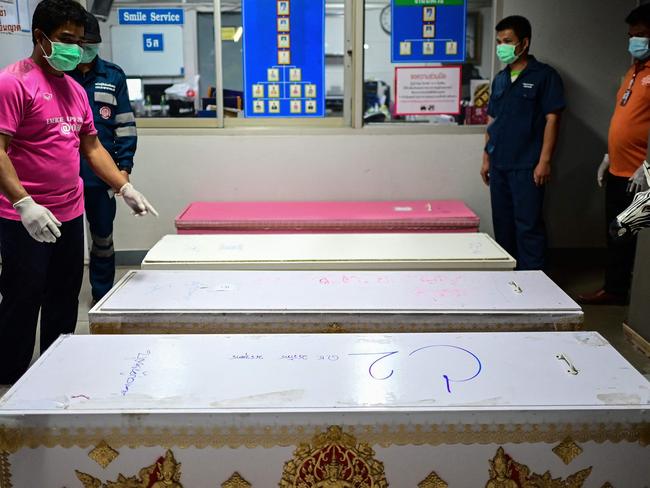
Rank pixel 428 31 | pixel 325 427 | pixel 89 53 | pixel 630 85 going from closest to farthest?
pixel 325 427 → pixel 89 53 → pixel 630 85 → pixel 428 31

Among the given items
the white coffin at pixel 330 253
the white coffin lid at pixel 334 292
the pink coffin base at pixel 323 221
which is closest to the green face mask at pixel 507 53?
the pink coffin base at pixel 323 221

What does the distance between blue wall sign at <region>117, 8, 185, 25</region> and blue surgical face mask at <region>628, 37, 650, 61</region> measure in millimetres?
2598

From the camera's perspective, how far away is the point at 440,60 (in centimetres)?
406

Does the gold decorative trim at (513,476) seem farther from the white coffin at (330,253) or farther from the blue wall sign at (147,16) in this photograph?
the blue wall sign at (147,16)

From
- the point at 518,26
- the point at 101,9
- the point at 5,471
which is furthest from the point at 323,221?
the point at 5,471

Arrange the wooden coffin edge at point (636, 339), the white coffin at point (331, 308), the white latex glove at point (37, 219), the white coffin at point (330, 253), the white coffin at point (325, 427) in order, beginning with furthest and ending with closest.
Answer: the wooden coffin edge at point (636, 339) < the white coffin at point (330, 253) < the white latex glove at point (37, 219) < the white coffin at point (331, 308) < the white coffin at point (325, 427)

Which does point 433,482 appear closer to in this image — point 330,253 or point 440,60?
point 330,253

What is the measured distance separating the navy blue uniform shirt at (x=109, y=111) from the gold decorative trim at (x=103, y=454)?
6.77ft

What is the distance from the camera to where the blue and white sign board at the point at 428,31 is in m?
3.99

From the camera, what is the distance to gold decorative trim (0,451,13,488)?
51.9 inches

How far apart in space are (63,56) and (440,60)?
251 centimetres

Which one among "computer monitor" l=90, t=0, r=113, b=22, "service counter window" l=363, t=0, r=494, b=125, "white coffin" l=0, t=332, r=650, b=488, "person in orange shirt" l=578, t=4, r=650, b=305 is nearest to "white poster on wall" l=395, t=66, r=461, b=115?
"service counter window" l=363, t=0, r=494, b=125

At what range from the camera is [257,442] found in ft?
4.34

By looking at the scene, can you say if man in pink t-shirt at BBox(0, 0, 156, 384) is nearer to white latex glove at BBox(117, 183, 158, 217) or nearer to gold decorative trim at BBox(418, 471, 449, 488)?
white latex glove at BBox(117, 183, 158, 217)
